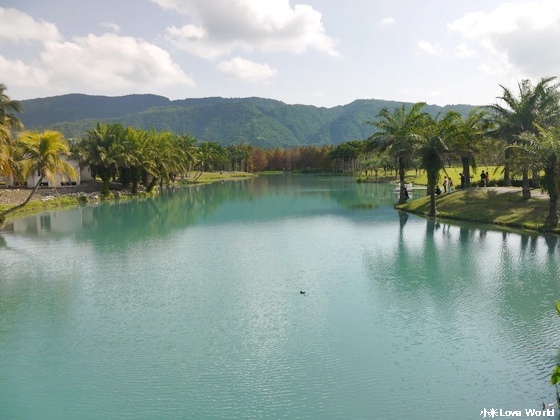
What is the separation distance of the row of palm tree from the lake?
5.76 meters

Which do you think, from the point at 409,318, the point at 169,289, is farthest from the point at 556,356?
the point at 169,289

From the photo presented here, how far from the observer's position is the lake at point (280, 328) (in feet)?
40.8

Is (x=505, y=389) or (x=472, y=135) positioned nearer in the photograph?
(x=505, y=389)

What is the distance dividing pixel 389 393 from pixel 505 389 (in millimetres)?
3086

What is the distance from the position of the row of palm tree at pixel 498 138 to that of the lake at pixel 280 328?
18.9 ft

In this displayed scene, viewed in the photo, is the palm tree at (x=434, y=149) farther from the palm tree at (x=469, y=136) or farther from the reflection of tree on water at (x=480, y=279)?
the reflection of tree on water at (x=480, y=279)

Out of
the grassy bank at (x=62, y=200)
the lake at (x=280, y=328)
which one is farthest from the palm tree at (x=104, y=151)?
the lake at (x=280, y=328)

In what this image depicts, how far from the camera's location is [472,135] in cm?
4938

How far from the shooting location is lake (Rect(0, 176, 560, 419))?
→ 12.4 meters

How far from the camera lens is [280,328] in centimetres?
1748

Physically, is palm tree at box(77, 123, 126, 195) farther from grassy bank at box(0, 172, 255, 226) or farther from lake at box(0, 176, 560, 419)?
lake at box(0, 176, 560, 419)

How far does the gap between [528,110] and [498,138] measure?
13.5 ft

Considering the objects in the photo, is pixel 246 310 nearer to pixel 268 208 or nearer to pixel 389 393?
pixel 389 393

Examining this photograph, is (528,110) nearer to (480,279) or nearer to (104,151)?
(480,279)
